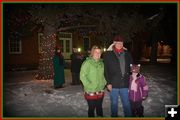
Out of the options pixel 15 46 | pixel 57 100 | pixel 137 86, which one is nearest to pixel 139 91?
pixel 137 86

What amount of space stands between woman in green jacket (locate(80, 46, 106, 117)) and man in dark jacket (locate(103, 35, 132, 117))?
0.17m

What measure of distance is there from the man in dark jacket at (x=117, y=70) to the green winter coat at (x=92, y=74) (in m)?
0.16

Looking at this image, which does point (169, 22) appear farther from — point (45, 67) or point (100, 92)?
point (100, 92)

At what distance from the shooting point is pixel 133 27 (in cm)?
1254

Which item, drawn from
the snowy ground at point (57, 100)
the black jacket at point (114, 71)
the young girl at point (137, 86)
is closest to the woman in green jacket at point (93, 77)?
the black jacket at point (114, 71)

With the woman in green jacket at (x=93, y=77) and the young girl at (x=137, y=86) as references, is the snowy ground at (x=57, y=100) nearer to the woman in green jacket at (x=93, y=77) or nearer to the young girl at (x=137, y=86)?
the young girl at (x=137, y=86)

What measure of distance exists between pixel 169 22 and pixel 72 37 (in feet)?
33.6

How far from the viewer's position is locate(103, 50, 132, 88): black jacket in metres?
6.14

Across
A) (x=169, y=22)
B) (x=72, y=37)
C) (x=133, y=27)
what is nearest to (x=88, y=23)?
(x=133, y=27)

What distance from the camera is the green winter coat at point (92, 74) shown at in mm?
6055

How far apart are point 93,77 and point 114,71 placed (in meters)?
0.49

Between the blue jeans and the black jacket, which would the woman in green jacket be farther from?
the blue jeans

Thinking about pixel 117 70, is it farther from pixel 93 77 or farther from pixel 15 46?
pixel 15 46

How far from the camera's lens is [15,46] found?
74.8 feet
